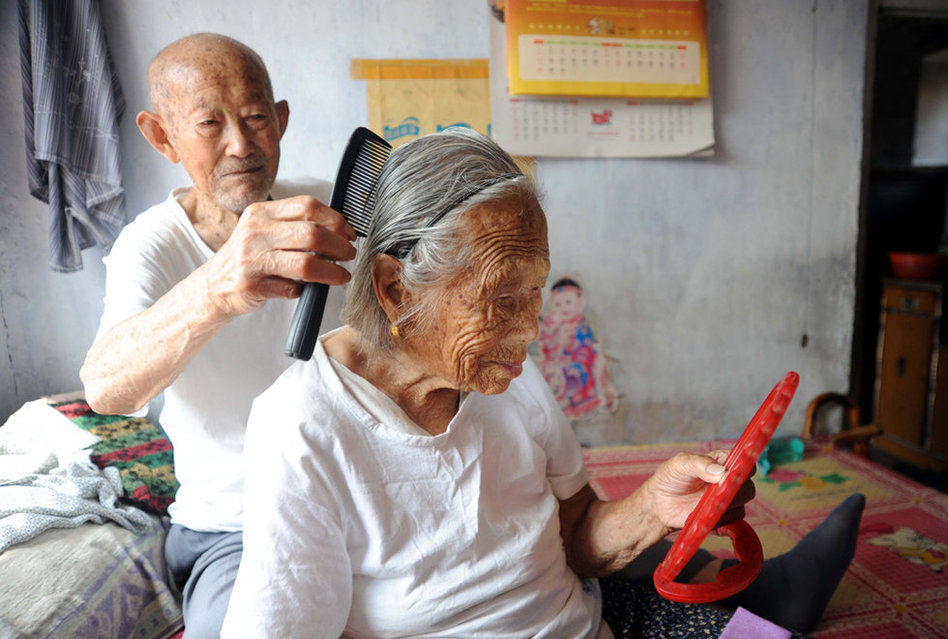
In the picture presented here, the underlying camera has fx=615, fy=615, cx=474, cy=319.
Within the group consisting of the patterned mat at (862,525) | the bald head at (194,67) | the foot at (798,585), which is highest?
the bald head at (194,67)

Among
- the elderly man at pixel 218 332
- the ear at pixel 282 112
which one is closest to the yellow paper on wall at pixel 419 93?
the ear at pixel 282 112

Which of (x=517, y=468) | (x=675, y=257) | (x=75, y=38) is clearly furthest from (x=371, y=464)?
(x=675, y=257)

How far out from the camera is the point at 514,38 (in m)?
2.54

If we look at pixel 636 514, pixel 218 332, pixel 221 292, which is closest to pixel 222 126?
pixel 218 332

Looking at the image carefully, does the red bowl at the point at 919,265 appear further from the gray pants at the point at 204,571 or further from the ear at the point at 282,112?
the gray pants at the point at 204,571

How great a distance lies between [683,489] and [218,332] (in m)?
0.94

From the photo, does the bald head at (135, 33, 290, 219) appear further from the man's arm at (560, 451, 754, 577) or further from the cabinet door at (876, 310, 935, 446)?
the cabinet door at (876, 310, 935, 446)

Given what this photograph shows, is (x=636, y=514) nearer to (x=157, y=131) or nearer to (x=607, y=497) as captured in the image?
(x=607, y=497)

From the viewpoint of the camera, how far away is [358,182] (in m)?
1.02

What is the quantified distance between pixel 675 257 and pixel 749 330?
561 mm

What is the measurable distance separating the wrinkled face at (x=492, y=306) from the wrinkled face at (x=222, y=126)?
2.31 ft

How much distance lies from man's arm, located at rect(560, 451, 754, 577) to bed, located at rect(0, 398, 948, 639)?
0.88 metres

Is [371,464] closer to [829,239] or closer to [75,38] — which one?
[75,38]

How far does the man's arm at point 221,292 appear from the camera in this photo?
87cm
